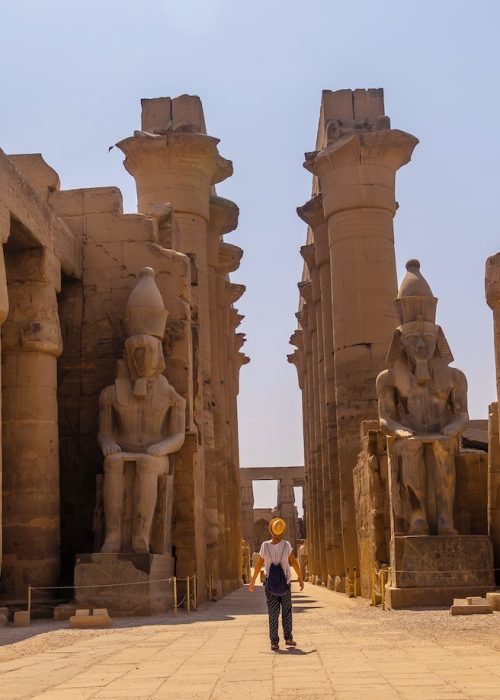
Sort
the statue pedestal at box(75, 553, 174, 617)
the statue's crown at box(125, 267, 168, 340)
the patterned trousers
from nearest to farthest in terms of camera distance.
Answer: the patterned trousers
the statue pedestal at box(75, 553, 174, 617)
the statue's crown at box(125, 267, 168, 340)

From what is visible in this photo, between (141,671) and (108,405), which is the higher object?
(108,405)

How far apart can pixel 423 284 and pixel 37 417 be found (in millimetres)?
4866

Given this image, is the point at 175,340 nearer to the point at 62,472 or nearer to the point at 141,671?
the point at 62,472

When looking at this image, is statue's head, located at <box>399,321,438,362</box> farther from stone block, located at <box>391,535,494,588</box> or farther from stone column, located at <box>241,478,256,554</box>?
stone column, located at <box>241,478,256,554</box>

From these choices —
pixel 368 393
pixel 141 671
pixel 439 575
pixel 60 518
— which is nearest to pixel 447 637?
pixel 141 671

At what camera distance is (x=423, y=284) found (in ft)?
39.7

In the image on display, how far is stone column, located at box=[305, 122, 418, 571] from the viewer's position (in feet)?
64.9

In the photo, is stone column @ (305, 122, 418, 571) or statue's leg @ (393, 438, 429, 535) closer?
statue's leg @ (393, 438, 429, 535)

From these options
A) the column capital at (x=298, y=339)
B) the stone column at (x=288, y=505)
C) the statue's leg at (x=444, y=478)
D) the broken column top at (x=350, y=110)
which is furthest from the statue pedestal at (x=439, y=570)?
the stone column at (x=288, y=505)

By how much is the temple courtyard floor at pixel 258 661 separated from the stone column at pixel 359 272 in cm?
1065

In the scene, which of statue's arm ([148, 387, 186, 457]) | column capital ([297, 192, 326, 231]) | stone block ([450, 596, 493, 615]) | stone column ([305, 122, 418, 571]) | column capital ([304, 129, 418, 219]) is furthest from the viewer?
column capital ([297, 192, 326, 231])

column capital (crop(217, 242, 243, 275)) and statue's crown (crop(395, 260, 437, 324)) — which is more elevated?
column capital (crop(217, 242, 243, 275))

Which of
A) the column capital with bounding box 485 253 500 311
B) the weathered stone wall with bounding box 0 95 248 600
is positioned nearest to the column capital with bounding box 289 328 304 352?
the weathered stone wall with bounding box 0 95 248 600

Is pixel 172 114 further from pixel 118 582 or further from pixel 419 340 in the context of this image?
pixel 118 582
